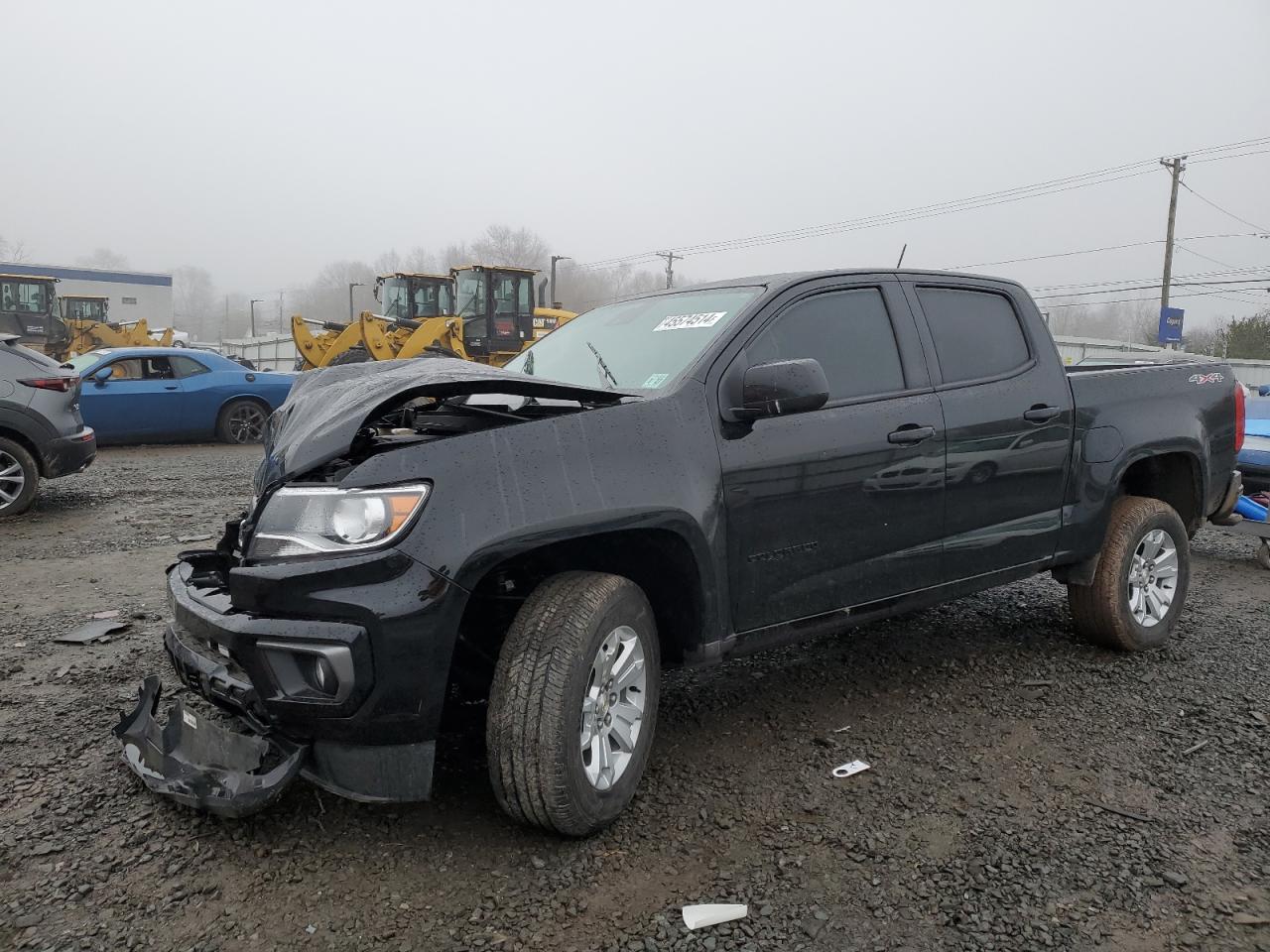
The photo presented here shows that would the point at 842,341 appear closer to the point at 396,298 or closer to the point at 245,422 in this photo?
the point at 245,422

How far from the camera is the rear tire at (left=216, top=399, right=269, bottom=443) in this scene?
508 inches

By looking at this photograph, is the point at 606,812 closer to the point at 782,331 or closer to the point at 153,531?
the point at 782,331

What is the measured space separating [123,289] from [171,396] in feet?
182

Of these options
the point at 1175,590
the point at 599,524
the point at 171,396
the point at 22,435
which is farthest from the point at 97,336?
the point at 1175,590

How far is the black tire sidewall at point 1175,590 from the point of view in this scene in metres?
4.41

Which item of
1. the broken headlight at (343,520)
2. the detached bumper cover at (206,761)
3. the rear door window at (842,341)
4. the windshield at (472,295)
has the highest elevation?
the windshield at (472,295)

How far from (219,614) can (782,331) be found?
82.9 inches

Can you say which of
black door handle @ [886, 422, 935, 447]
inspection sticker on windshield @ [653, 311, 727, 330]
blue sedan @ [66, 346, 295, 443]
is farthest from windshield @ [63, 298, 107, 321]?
black door handle @ [886, 422, 935, 447]

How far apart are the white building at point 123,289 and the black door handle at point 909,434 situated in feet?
210

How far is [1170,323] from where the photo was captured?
33.1m

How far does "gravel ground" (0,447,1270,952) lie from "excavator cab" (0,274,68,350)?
2794cm

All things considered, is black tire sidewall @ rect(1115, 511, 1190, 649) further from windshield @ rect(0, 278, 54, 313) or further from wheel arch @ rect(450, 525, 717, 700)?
windshield @ rect(0, 278, 54, 313)

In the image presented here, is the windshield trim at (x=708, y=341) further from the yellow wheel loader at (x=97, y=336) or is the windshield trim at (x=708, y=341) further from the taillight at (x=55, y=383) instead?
the yellow wheel loader at (x=97, y=336)

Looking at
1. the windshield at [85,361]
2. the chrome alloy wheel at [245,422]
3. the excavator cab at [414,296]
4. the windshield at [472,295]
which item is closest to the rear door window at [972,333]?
the chrome alloy wheel at [245,422]
